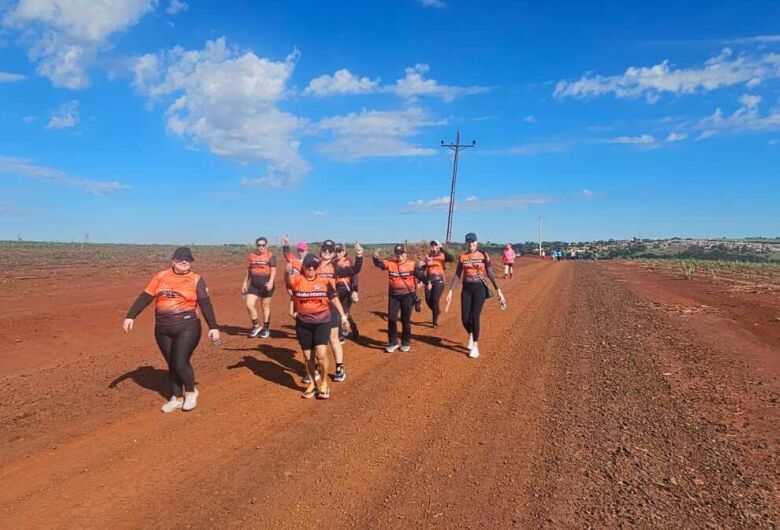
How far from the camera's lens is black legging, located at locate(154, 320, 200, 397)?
263 inches

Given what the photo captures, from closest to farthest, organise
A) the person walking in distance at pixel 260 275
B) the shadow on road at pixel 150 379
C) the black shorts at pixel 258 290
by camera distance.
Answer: the shadow on road at pixel 150 379 < the person walking in distance at pixel 260 275 < the black shorts at pixel 258 290

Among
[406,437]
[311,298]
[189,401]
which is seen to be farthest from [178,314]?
[406,437]

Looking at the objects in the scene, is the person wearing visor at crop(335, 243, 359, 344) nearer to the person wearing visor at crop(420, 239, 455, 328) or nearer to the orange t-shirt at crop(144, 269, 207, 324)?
the person wearing visor at crop(420, 239, 455, 328)

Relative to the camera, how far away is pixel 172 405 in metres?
6.94

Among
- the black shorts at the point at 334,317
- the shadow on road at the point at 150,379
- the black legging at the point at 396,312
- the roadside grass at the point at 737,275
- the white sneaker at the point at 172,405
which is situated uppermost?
Answer: the black shorts at the point at 334,317

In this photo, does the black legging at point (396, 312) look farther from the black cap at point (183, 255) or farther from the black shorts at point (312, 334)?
the black cap at point (183, 255)

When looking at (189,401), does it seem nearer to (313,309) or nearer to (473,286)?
(313,309)

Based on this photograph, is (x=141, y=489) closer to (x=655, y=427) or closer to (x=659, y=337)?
(x=655, y=427)

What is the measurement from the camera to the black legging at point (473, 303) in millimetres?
9852

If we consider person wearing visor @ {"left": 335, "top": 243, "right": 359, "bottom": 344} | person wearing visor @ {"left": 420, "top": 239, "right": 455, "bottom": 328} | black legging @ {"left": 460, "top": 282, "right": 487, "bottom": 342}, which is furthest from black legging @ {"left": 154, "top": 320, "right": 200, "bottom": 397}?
person wearing visor @ {"left": 420, "top": 239, "right": 455, "bottom": 328}

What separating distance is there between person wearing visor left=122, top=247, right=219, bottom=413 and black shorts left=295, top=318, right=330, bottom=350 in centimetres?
109

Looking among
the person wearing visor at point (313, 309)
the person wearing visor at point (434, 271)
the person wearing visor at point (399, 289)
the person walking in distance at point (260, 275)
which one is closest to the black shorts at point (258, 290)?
the person walking in distance at point (260, 275)

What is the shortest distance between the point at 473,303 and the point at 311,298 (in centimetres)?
370

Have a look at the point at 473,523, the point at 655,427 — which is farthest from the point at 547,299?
the point at 473,523
